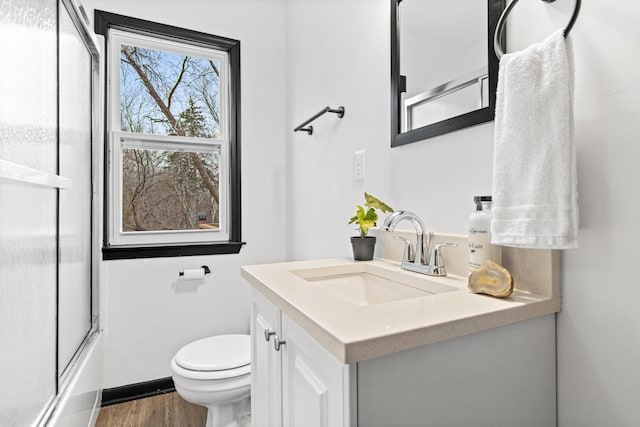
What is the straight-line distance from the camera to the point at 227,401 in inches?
60.9

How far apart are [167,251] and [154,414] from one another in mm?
844

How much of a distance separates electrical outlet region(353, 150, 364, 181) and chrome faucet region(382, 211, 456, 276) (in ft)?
1.49

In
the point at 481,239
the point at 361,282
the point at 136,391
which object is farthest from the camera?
the point at 136,391

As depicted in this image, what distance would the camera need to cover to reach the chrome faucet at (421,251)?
3.44ft

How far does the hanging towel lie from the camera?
2.31 ft

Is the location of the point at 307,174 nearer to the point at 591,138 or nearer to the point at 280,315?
the point at 280,315

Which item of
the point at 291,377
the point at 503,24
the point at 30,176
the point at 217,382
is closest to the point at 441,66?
the point at 503,24

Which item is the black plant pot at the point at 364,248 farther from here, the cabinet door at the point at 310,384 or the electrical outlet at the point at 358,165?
the cabinet door at the point at 310,384

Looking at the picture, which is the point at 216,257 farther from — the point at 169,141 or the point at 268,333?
the point at 268,333

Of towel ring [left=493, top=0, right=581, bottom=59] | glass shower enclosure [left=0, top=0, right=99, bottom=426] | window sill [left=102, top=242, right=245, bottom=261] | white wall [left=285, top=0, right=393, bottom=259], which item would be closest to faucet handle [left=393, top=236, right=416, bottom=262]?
white wall [left=285, top=0, right=393, bottom=259]

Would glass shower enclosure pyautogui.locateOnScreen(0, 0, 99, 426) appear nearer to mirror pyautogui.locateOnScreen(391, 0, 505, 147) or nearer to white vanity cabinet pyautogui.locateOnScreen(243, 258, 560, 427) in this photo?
white vanity cabinet pyautogui.locateOnScreen(243, 258, 560, 427)

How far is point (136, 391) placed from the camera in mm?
1986

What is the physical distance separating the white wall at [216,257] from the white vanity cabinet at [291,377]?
1074 mm

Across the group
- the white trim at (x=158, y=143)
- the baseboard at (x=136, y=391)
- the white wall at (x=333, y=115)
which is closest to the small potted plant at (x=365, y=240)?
the white wall at (x=333, y=115)
